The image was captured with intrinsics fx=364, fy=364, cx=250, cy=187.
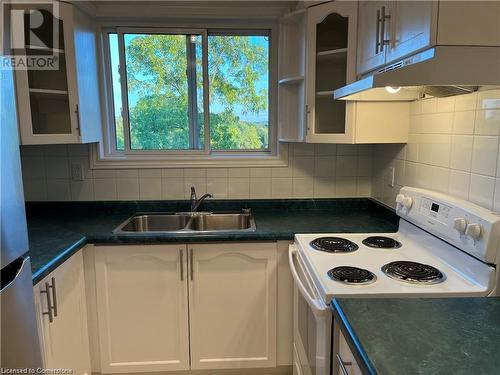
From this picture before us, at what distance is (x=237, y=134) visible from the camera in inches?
98.8

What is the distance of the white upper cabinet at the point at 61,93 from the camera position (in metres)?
1.90

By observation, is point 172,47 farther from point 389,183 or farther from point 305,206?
point 389,183

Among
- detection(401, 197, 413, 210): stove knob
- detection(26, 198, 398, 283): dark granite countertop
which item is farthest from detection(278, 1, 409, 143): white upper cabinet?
detection(26, 198, 398, 283): dark granite countertop

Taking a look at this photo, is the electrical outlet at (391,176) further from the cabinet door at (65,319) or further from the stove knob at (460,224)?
the cabinet door at (65,319)

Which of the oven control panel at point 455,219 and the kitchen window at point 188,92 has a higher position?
the kitchen window at point 188,92

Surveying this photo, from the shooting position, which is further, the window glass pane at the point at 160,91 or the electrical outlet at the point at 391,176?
the window glass pane at the point at 160,91

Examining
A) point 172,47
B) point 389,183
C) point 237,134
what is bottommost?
point 389,183

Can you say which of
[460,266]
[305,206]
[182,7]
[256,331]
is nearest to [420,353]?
[460,266]

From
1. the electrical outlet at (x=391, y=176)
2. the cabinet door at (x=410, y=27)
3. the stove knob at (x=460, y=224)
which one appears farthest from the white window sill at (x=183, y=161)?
the stove knob at (x=460, y=224)

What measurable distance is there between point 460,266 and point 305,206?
3.79 feet

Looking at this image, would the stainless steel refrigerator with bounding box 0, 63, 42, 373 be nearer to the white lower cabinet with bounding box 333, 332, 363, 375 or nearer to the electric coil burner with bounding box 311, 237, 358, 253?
the white lower cabinet with bounding box 333, 332, 363, 375

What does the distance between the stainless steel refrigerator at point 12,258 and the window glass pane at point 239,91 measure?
152 cm

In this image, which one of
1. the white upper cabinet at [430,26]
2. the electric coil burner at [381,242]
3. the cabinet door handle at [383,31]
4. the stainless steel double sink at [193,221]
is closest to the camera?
the white upper cabinet at [430,26]

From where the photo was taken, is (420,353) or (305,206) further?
(305,206)
